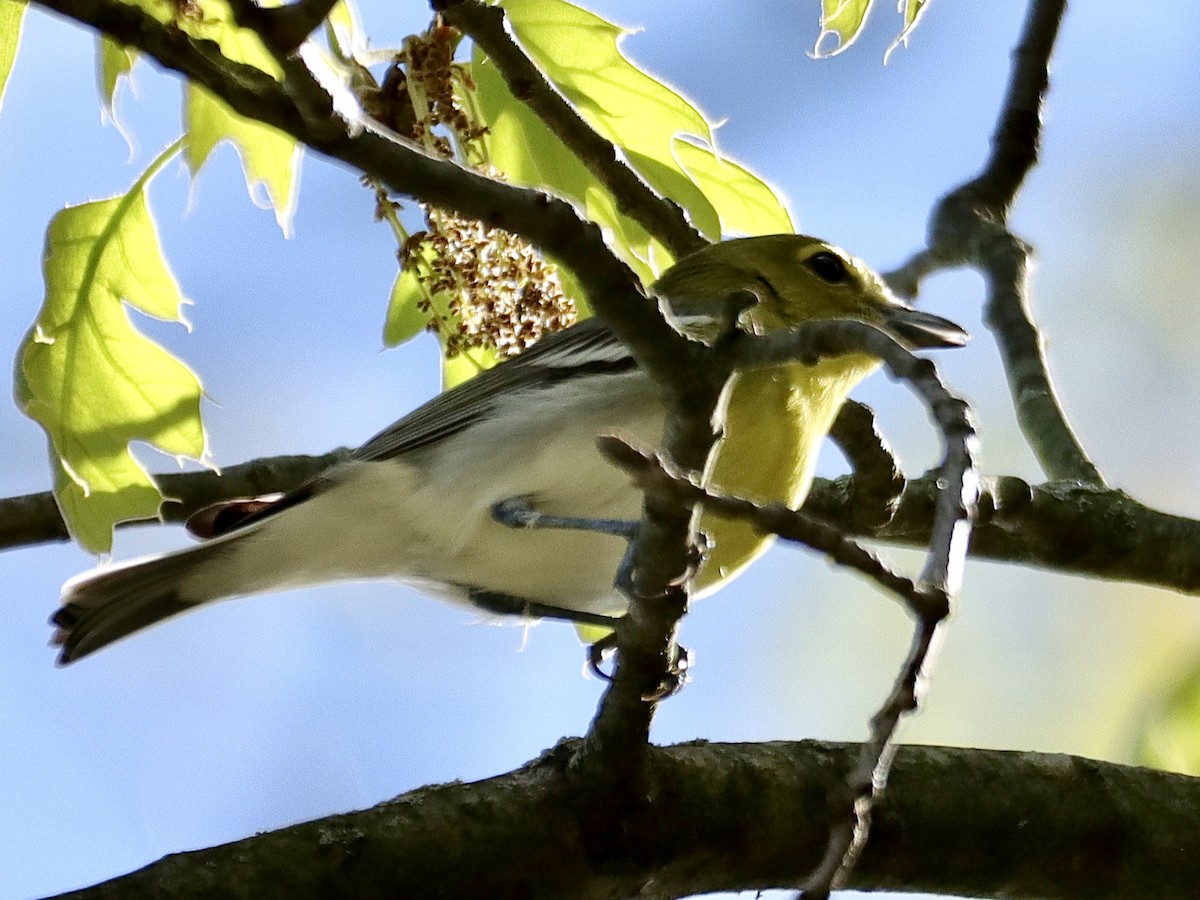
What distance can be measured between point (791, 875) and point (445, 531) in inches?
47.1

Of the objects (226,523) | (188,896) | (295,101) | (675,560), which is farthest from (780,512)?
(226,523)

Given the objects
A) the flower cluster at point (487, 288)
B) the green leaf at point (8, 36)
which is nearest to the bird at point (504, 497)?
the flower cluster at point (487, 288)

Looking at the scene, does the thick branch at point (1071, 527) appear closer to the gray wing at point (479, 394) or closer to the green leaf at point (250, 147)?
the gray wing at point (479, 394)

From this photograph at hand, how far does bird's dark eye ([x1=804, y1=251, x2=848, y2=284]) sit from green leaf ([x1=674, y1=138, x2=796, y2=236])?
0.72m

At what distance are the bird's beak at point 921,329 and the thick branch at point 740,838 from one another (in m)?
1.12

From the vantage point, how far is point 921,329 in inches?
136

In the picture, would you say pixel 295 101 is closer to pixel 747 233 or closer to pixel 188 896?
pixel 188 896

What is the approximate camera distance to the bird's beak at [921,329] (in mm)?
3352

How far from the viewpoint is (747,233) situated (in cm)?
299

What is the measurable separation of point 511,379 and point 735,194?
0.67 meters

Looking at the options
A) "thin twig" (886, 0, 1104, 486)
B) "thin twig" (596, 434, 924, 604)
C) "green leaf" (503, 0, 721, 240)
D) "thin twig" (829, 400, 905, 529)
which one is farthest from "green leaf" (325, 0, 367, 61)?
"thin twig" (886, 0, 1104, 486)

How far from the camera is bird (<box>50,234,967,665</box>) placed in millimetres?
2979

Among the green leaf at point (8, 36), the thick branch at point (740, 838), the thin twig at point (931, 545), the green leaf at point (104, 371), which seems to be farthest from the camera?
the green leaf at point (104, 371)

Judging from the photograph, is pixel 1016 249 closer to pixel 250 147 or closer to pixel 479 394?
pixel 479 394
